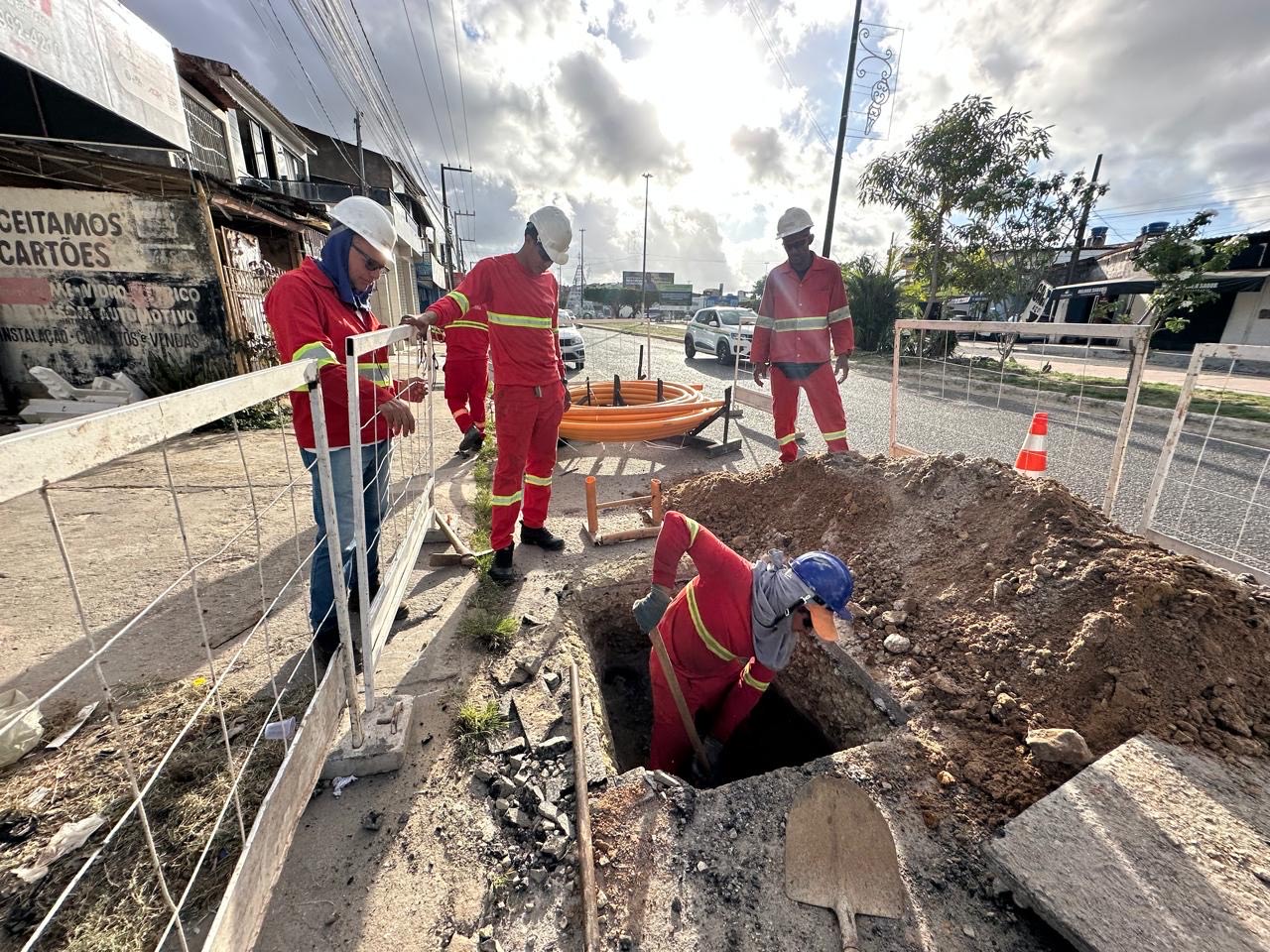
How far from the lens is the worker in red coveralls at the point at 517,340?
124 inches

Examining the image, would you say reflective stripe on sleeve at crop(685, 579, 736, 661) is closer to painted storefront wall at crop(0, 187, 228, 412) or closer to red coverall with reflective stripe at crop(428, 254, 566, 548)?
red coverall with reflective stripe at crop(428, 254, 566, 548)

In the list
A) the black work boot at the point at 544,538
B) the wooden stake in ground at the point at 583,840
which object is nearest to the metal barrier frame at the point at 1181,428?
the wooden stake in ground at the point at 583,840

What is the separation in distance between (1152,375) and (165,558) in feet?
57.1

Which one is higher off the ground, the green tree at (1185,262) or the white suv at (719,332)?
the green tree at (1185,262)

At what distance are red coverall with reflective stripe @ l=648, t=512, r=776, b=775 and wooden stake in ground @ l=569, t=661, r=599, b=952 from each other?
0.62 meters

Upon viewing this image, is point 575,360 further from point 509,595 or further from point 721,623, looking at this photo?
point 721,623

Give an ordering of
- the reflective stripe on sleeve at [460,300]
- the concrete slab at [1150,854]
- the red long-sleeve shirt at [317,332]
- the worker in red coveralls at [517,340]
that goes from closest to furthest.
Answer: the concrete slab at [1150,854], the red long-sleeve shirt at [317,332], the reflective stripe on sleeve at [460,300], the worker in red coveralls at [517,340]

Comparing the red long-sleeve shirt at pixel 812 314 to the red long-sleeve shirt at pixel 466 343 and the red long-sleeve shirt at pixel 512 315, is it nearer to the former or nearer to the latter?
the red long-sleeve shirt at pixel 512 315

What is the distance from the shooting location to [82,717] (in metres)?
2.23

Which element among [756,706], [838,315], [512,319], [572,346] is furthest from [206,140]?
[756,706]

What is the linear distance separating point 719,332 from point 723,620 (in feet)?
42.9

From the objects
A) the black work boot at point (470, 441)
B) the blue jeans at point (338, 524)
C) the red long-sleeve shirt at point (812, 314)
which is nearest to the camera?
the blue jeans at point (338, 524)

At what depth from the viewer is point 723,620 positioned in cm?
251

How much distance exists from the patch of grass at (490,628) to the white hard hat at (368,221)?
1.79 metres
